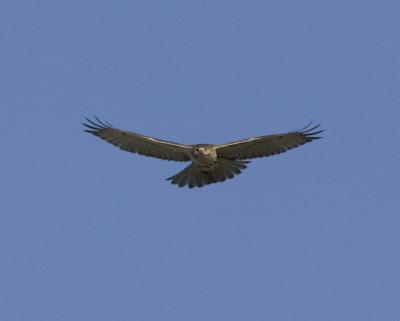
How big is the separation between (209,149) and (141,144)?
1654 millimetres

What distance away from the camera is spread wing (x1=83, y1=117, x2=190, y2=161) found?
26422mm

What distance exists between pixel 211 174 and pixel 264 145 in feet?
4.09

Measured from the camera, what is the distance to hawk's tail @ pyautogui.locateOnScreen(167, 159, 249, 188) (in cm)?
2628

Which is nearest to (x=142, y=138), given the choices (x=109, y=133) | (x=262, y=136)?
(x=109, y=133)

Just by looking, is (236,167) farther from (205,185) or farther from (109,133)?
(109,133)

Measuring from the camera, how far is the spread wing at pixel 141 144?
26422mm

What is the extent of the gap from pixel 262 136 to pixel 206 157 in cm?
121

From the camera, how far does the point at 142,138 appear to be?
2642cm

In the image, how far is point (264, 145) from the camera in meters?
26.5

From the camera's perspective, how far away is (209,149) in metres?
25.9

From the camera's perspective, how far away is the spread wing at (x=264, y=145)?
26.1 m

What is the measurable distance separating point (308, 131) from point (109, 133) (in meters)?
4.09

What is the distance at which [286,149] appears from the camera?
26703 mm

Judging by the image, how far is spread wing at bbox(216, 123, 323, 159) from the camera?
2614 cm
